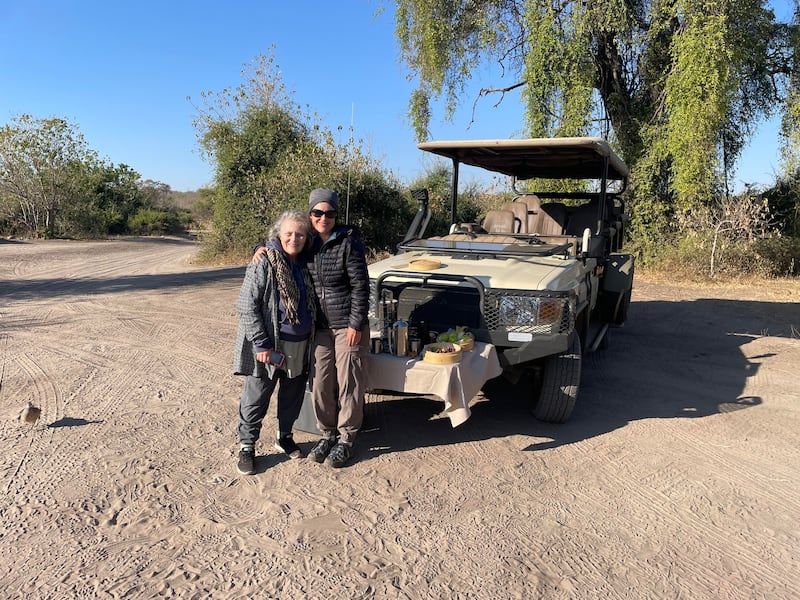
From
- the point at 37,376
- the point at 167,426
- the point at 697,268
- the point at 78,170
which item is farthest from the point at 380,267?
the point at 78,170

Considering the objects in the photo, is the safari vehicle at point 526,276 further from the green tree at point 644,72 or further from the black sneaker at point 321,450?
the green tree at point 644,72

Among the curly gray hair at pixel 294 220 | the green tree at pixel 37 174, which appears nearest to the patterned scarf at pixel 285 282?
the curly gray hair at pixel 294 220

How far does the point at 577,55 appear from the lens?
490 inches

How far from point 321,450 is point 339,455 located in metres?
0.14

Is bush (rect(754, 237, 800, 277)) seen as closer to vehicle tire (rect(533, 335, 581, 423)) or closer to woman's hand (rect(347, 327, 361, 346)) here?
vehicle tire (rect(533, 335, 581, 423))

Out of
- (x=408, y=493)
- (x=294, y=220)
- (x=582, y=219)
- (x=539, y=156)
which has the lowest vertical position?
(x=408, y=493)

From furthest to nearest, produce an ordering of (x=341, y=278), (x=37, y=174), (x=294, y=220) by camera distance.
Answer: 1. (x=37, y=174)
2. (x=341, y=278)
3. (x=294, y=220)

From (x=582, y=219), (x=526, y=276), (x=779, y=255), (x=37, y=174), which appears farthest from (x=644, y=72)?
(x=37, y=174)

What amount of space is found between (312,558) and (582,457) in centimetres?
205

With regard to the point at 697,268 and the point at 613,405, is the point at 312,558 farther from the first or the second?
the point at 697,268

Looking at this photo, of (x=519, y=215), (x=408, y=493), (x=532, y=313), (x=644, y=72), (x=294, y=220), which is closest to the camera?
(x=408, y=493)

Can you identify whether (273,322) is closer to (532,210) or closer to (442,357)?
(442,357)

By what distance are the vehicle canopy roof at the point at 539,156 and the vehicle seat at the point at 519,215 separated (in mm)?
501

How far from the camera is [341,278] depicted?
3641 mm
